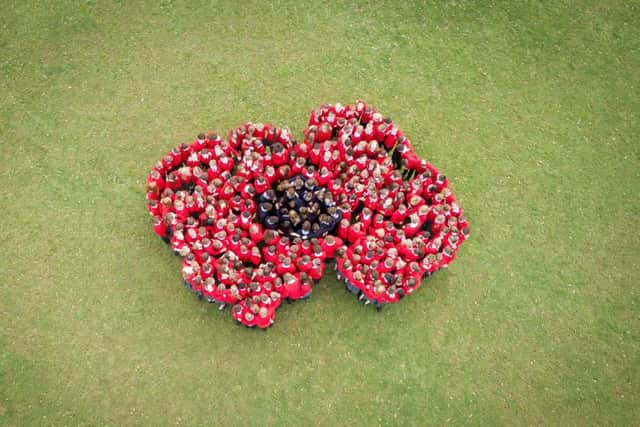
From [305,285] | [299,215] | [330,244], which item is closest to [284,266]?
[305,285]

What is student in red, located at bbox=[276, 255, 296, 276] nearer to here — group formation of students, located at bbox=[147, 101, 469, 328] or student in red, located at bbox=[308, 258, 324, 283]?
group formation of students, located at bbox=[147, 101, 469, 328]

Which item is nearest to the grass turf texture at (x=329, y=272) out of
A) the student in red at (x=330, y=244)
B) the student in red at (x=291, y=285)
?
the student in red at (x=291, y=285)

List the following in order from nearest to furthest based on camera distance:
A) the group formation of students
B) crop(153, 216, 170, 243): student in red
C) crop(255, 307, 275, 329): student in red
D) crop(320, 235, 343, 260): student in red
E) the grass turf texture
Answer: crop(255, 307, 275, 329): student in red
the group formation of students
crop(320, 235, 343, 260): student in red
crop(153, 216, 170, 243): student in red
the grass turf texture

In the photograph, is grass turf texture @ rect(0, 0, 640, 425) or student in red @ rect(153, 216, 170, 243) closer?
student in red @ rect(153, 216, 170, 243)

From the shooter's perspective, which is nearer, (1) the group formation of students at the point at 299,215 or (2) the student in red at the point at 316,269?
(1) the group formation of students at the point at 299,215

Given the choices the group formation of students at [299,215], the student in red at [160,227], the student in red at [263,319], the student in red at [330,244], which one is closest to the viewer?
the student in red at [263,319]

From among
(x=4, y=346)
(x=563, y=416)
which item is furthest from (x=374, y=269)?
(x=4, y=346)

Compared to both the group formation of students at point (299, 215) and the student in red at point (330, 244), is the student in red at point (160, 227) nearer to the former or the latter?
the group formation of students at point (299, 215)

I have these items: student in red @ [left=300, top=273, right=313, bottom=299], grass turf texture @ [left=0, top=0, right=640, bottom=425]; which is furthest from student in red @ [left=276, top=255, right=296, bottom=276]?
grass turf texture @ [left=0, top=0, right=640, bottom=425]
